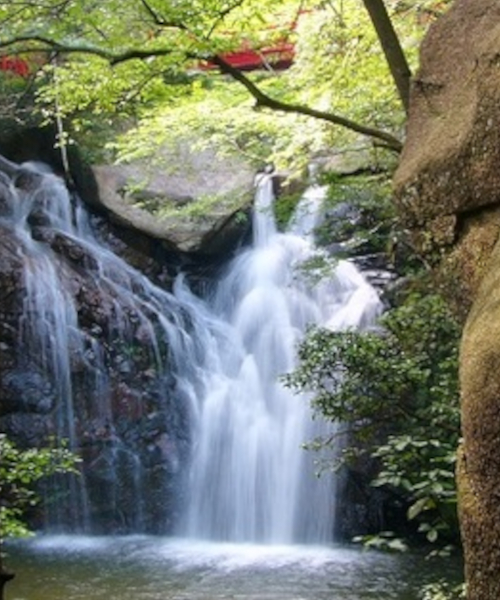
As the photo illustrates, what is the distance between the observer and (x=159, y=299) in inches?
632

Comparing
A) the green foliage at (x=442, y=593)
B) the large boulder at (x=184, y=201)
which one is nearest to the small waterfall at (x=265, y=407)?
the large boulder at (x=184, y=201)

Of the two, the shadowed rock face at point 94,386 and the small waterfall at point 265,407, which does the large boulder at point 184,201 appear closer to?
the small waterfall at point 265,407

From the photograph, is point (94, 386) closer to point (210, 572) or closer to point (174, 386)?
point (174, 386)

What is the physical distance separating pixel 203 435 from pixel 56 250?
4682 millimetres

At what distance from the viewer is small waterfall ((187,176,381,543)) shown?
12.9m

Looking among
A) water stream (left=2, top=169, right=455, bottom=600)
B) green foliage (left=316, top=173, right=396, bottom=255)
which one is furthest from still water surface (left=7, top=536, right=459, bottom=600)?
green foliage (left=316, top=173, right=396, bottom=255)

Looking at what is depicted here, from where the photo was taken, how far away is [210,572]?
10344 millimetres

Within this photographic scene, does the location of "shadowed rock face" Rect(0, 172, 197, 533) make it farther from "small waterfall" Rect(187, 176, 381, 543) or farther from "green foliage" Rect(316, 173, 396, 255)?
"green foliage" Rect(316, 173, 396, 255)

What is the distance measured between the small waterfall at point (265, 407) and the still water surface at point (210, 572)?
2.56 feet

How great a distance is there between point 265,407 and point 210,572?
4.26 meters

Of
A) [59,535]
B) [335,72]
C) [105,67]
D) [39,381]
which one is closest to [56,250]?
[39,381]

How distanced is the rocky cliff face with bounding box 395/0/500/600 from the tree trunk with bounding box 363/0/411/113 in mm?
634

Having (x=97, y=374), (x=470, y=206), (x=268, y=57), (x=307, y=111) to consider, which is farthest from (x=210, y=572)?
(x=470, y=206)

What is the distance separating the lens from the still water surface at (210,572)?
30.3 ft
